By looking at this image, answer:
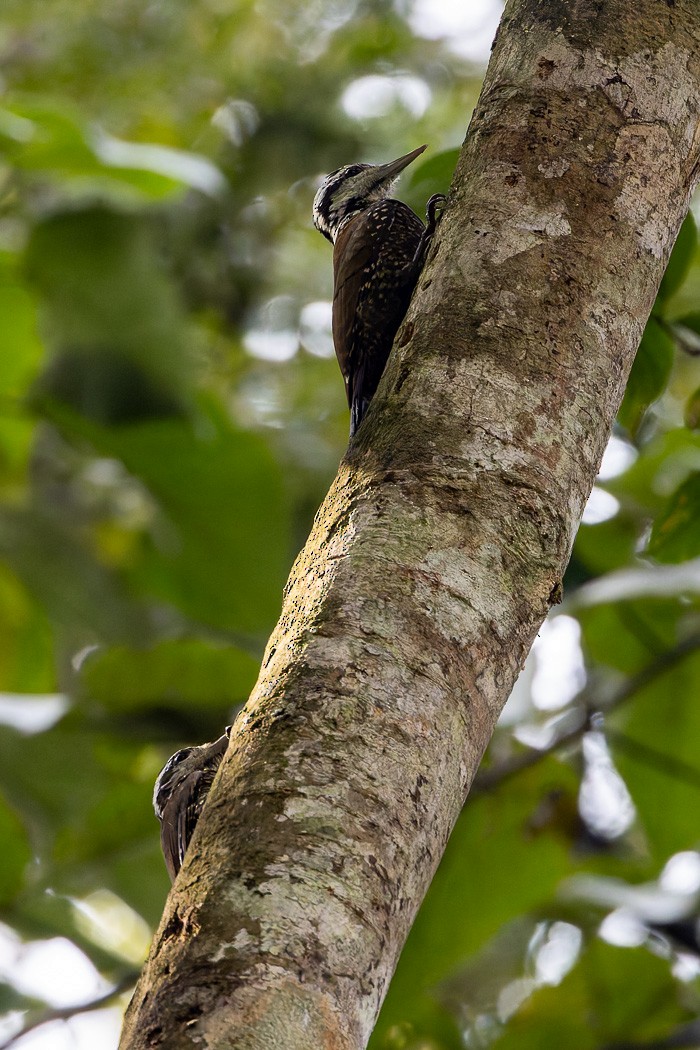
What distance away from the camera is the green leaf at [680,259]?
2039mm

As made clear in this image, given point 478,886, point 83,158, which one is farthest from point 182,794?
point 83,158

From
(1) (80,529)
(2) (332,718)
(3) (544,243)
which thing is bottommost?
(2) (332,718)

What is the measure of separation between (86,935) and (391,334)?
183 cm

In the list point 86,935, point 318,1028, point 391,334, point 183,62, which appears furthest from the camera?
point 183,62

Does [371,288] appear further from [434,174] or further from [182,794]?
[182,794]

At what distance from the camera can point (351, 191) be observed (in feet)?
10.4

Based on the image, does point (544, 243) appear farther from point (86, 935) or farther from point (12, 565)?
point (12, 565)

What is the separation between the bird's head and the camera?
10.3 feet

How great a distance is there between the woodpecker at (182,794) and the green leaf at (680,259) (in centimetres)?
109

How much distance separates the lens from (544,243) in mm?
1490

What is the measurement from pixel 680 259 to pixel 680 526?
0.54 m

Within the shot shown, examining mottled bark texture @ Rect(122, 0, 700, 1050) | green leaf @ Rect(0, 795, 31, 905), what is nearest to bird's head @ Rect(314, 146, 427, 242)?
mottled bark texture @ Rect(122, 0, 700, 1050)

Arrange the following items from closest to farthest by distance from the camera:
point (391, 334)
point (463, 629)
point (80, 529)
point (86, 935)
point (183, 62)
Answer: point (463, 629) < point (391, 334) < point (86, 935) < point (80, 529) < point (183, 62)

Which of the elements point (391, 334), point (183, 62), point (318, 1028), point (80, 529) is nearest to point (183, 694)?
point (80, 529)
